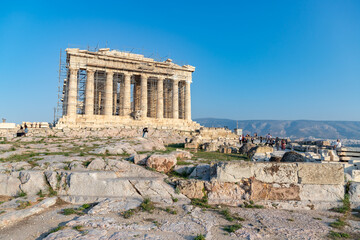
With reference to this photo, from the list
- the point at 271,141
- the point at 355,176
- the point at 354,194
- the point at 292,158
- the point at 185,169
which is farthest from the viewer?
the point at 271,141

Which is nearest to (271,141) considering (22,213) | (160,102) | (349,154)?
(349,154)

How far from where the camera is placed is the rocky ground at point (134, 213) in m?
5.39

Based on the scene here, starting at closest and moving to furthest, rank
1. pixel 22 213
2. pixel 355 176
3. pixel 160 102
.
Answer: pixel 22 213 → pixel 355 176 → pixel 160 102

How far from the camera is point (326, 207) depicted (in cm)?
730

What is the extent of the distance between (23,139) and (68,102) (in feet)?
44.6

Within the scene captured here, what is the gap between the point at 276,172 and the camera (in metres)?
8.05

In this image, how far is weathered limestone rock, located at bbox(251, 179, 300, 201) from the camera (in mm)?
7754

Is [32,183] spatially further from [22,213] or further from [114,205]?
[114,205]

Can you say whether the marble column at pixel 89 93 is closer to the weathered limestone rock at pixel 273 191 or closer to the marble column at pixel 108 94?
the marble column at pixel 108 94

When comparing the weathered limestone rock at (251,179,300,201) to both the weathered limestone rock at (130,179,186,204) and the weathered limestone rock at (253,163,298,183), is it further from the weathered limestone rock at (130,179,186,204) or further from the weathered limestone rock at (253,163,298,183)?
the weathered limestone rock at (130,179,186,204)

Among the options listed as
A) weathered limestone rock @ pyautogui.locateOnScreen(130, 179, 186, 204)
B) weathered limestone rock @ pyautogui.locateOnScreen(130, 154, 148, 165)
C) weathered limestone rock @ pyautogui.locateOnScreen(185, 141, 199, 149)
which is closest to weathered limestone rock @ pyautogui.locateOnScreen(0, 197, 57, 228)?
weathered limestone rock @ pyautogui.locateOnScreen(130, 179, 186, 204)

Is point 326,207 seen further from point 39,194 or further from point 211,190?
point 39,194

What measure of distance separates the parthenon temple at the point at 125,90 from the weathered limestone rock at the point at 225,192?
88.6 feet

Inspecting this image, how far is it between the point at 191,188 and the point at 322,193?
4299 millimetres
